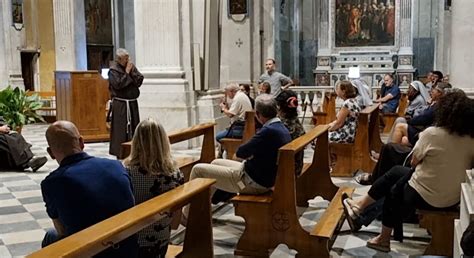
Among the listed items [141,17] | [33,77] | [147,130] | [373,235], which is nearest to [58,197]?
[147,130]

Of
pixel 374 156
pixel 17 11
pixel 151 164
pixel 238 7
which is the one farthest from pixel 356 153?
pixel 17 11

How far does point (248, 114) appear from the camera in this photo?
7406 mm

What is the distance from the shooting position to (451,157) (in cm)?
400

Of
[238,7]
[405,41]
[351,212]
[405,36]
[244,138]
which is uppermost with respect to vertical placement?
[238,7]

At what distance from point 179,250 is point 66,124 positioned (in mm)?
1162

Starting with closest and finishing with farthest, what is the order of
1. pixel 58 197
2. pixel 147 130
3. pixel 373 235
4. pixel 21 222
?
pixel 58 197
pixel 147 130
pixel 373 235
pixel 21 222

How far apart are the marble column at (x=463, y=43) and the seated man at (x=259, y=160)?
464cm

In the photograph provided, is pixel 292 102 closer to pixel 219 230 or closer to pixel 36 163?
pixel 219 230

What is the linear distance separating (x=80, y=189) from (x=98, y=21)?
2012 centimetres

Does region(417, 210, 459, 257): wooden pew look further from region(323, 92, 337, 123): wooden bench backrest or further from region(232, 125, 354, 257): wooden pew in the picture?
region(323, 92, 337, 123): wooden bench backrest

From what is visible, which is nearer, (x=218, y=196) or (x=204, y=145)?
(x=218, y=196)

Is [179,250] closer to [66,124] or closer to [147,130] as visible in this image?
[147,130]

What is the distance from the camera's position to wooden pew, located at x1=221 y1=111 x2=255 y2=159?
7410 mm

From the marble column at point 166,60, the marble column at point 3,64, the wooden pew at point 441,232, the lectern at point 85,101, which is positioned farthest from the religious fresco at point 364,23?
the wooden pew at point 441,232
